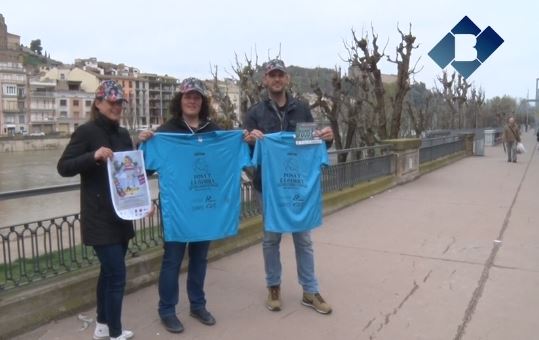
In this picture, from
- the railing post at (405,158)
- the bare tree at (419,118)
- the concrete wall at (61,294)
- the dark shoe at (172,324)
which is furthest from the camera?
the bare tree at (419,118)

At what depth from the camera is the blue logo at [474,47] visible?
66.4 feet

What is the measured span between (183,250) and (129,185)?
76cm

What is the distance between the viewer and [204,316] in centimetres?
Answer: 407

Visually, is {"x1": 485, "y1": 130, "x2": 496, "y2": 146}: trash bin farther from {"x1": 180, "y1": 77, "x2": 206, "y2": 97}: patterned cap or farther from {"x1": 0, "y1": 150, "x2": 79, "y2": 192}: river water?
{"x1": 180, "y1": 77, "x2": 206, "y2": 97}: patterned cap

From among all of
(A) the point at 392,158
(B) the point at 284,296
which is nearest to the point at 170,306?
(B) the point at 284,296

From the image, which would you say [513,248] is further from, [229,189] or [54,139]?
[54,139]

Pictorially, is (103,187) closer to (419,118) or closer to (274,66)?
(274,66)

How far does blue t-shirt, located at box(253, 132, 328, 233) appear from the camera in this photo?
166 inches

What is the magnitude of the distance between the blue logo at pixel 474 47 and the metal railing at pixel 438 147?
3.03 metres

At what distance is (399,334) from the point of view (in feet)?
12.7

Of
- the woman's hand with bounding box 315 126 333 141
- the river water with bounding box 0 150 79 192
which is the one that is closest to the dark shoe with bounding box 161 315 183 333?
the woman's hand with bounding box 315 126 333 141

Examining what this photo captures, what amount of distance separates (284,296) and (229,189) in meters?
1.20

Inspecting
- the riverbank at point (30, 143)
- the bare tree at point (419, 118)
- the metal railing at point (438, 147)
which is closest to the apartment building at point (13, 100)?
the riverbank at point (30, 143)

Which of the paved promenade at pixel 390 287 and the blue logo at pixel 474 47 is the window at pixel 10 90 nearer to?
the blue logo at pixel 474 47
